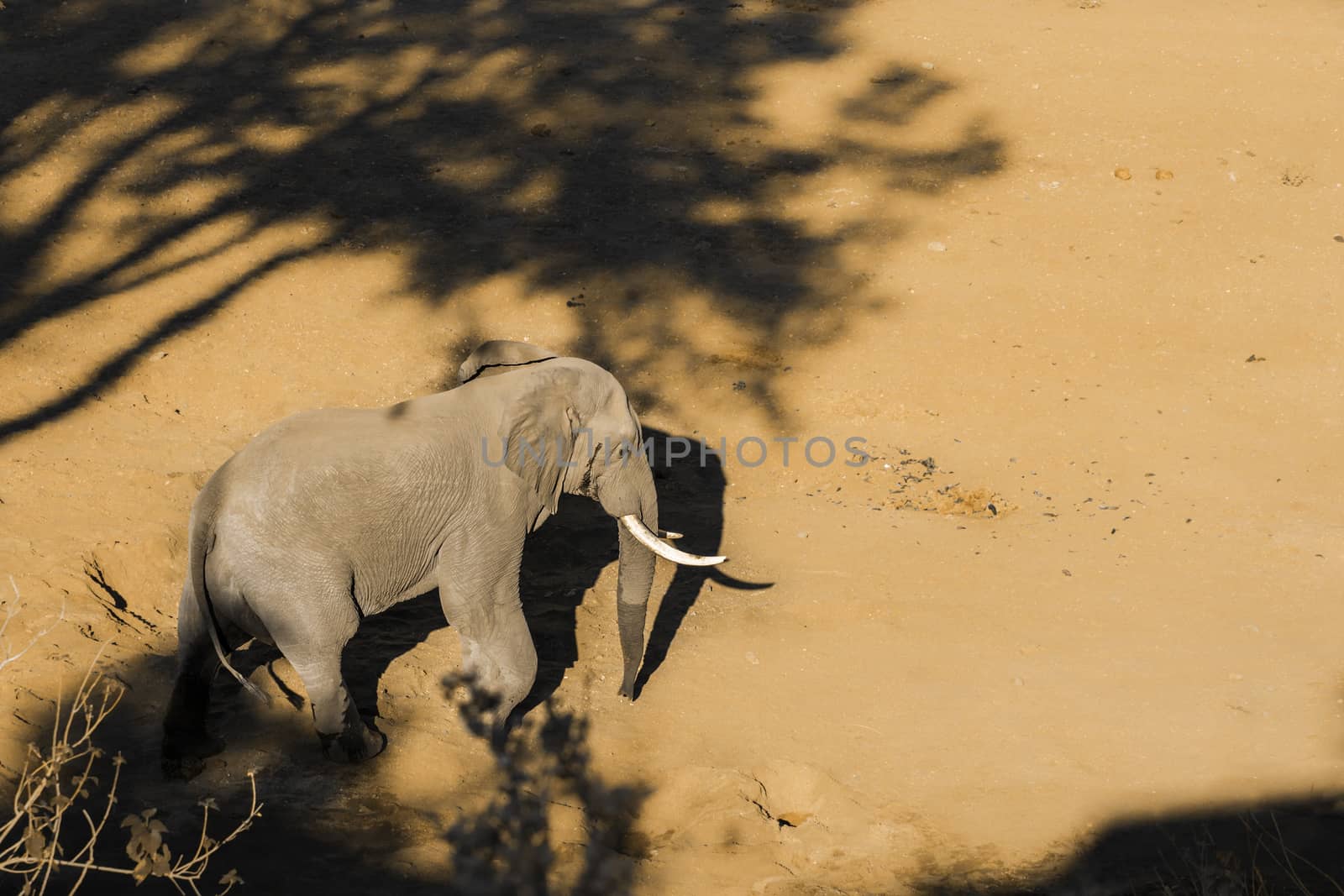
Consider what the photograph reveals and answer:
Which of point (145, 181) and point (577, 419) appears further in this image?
point (145, 181)

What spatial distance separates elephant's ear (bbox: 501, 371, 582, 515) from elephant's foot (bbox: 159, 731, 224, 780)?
1.85 metres

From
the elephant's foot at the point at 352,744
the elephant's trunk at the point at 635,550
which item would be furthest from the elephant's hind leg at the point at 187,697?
the elephant's trunk at the point at 635,550

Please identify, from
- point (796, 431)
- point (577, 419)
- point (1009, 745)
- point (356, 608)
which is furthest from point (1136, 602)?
point (356, 608)

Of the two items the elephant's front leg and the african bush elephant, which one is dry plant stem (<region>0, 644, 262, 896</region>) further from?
the elephant's front leg

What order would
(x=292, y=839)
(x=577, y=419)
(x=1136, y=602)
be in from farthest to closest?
(x=1136, y=602), (x=577, y=419), (x=292, y=839)

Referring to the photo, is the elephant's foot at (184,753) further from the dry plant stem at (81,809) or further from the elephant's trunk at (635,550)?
the elephant's trunk at (635,550)

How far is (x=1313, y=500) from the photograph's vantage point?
9031 millimetres

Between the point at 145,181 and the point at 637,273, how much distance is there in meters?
4.49

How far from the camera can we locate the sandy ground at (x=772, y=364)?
21.5 ft

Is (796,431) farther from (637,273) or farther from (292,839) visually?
(292,839)

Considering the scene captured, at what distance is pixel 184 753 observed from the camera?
618cm

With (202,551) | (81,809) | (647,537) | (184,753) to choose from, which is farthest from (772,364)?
(81,809)

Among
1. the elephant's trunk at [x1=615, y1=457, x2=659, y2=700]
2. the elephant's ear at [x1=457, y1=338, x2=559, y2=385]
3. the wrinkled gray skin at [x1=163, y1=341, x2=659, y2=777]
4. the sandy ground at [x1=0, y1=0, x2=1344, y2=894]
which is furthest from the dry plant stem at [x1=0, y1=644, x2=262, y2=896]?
the elephant's ear at [x1=457, y1=338, x2=559, y2=385]

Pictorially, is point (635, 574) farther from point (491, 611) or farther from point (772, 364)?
point (772, 364)
